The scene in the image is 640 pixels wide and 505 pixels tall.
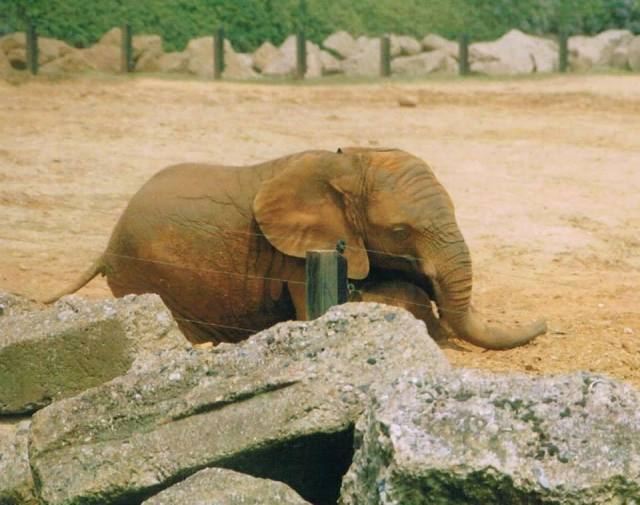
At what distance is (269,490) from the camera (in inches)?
226

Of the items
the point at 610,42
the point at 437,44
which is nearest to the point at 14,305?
the point at 437,44

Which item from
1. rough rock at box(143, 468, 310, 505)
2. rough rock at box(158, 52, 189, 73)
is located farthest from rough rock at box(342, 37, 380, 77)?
rough rock at box(143, 468, 310, 505)

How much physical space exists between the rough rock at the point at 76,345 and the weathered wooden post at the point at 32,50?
48.1 ft

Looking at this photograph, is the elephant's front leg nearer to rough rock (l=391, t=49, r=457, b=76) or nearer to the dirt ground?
the dirt ground

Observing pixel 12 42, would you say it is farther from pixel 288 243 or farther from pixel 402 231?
pixel 402 231

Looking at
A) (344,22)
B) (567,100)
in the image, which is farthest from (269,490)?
(344,22)

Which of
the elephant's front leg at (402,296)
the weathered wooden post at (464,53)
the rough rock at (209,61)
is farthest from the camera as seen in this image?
the weathered wooden post at (464,53)

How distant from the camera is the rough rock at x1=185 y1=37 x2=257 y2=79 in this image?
24.2 metres

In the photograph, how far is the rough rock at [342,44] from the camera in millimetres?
27453

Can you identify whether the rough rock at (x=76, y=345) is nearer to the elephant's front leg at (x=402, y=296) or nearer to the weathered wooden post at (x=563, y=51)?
the elephant's front leg at (x=402, y=296)

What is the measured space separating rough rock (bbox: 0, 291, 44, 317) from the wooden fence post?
1561 cm

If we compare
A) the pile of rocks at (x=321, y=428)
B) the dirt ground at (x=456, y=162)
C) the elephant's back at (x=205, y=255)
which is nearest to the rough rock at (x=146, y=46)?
the dirt ground at (x=456, y=162)

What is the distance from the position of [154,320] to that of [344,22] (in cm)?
2149

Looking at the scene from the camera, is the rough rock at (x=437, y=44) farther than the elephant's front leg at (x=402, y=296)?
Yes
